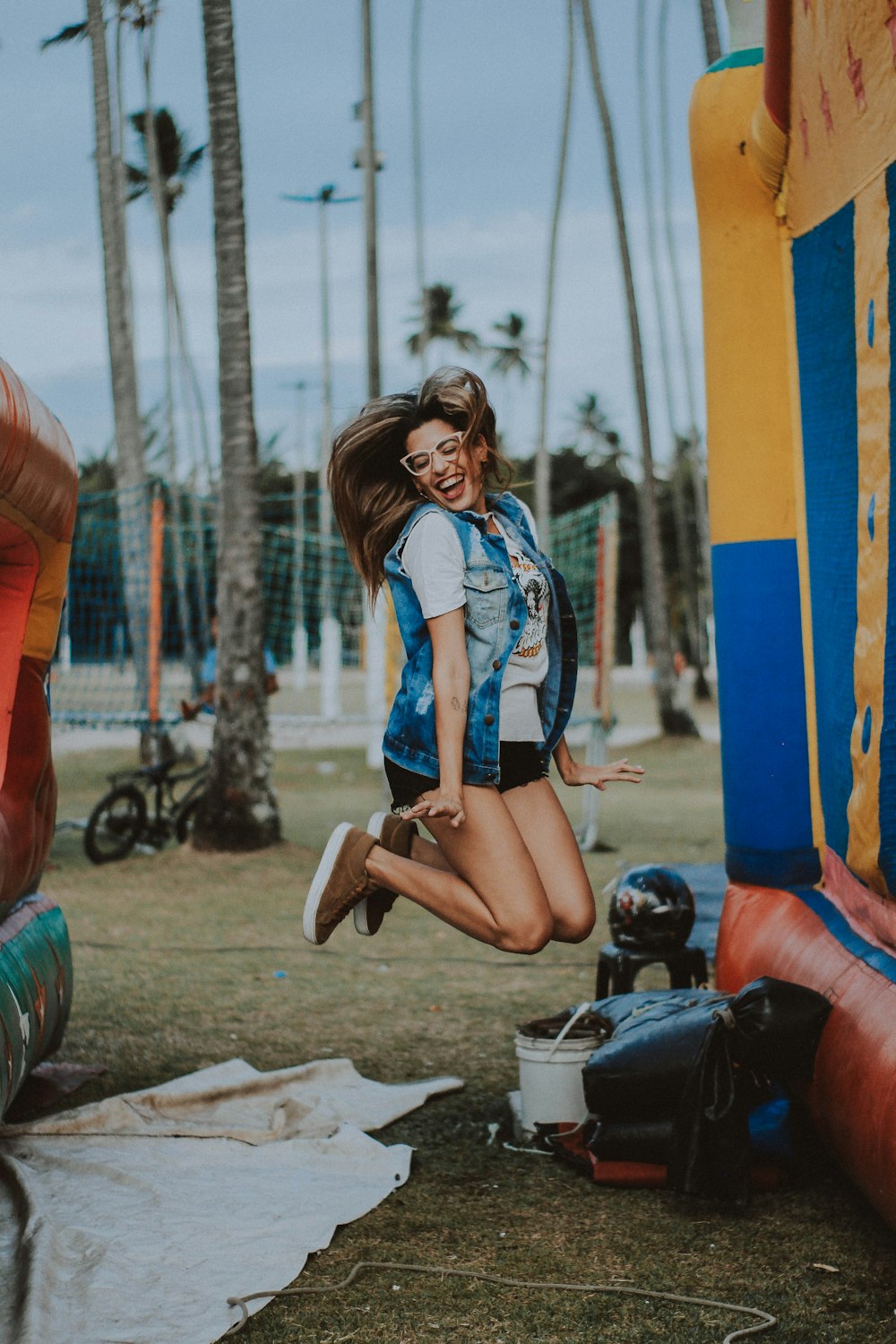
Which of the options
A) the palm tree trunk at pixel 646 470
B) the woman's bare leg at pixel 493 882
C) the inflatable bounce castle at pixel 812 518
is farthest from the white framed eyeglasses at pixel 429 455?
the palm tree trunk at pixel 646 470

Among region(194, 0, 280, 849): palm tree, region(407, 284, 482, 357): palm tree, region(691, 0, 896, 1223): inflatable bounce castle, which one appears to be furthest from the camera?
region(407, 284, 482, 357): palm tree

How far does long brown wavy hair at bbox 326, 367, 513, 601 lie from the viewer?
381 centimetres

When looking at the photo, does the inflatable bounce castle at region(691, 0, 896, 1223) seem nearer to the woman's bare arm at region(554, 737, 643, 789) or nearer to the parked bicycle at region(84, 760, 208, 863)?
the woman's bare arm at region(554, 737, 643, 789)

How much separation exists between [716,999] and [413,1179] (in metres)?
1.01

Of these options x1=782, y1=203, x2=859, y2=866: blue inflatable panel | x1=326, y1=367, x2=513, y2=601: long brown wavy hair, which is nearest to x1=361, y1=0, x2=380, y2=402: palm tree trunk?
x1=782, y1=203, x2=859, y2=866: blue inflatable panel

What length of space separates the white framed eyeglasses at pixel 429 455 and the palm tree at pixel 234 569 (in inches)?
242

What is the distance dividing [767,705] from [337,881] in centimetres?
178

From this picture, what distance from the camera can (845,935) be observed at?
3979 mm

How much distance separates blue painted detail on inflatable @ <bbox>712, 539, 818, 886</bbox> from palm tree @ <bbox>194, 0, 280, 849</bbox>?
5427mm

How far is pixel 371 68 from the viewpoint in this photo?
725 inches

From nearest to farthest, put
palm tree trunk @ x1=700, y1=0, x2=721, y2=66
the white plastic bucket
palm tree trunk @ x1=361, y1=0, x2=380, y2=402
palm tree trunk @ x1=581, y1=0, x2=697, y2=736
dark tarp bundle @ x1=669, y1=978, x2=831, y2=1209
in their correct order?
1. dark tarp bundle @ x1=669, y1=978, x2=831, y2=1209
2. the white plastic bucket
3. palm tree trunk @ x1=700, y1=0, x2=721, y2=66
4. palm tree trunk @ x1=361, y1=0, x2=380, y2=402
5. palm tree trunk @ x1=581, y1=0, x2=697, y2=736

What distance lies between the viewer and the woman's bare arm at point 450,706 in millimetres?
3396

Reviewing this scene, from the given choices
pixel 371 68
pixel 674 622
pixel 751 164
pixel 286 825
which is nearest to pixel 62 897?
pixel 286 825

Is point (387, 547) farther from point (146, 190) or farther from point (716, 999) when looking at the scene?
point (146, 190)
